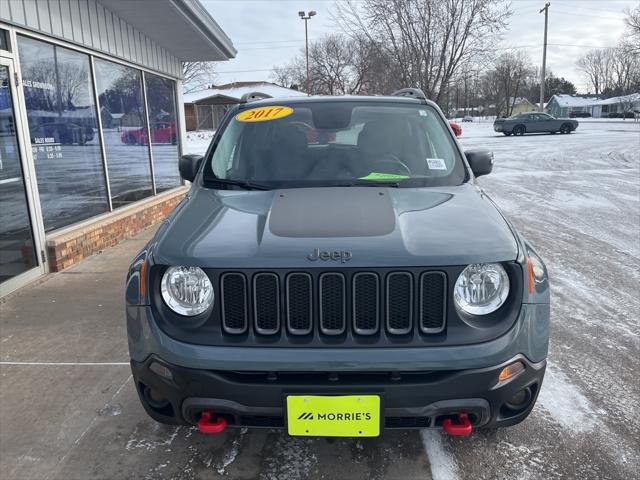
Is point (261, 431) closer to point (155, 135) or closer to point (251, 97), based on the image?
point (251, 97)

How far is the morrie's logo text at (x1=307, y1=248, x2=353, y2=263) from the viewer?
79.3 inches

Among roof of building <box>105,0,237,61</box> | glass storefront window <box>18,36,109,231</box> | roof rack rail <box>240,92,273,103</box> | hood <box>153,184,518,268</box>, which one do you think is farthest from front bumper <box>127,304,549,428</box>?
roof of building <box>105,0,237,61</box>

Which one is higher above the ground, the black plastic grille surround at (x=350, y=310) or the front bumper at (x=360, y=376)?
the black plastic grille surround at (x=350, y=310)

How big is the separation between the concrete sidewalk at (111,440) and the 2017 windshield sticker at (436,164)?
1610 millimetres

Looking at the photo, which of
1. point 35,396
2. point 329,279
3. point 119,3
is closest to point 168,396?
point 329,279

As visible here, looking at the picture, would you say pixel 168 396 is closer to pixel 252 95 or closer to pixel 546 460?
pixel 546 460

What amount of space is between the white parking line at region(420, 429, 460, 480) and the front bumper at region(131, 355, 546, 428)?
481 millimetres

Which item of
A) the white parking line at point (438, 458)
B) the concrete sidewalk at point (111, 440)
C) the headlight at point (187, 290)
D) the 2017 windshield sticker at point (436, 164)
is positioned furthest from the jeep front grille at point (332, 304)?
the 2017 windshield sticker at point (436, 164)

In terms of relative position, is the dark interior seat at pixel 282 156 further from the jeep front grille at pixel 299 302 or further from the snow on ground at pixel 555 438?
the snow on ground at pixel 555 438

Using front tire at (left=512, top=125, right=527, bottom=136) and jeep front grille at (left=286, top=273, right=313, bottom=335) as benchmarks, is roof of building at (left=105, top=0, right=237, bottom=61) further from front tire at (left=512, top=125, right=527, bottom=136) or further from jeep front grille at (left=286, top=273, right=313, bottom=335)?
front tire at (left=512, top=125, right=527, bottom=136)

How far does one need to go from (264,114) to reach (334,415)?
2259 mm

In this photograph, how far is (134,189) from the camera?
8305mm

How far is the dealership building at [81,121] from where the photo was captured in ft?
16.7

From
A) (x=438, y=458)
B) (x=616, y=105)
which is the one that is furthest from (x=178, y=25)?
(x=616, y=105)
